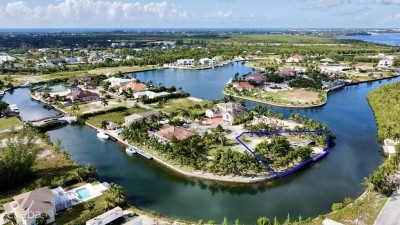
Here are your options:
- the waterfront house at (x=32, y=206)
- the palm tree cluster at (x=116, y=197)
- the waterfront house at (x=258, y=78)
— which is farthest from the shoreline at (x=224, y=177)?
the waterfront house at (x=258, y=78)

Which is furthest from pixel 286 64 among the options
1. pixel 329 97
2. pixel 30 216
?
pixel 30 216

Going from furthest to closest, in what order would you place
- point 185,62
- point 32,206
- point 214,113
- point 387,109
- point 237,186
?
1. point 185,62
2. point 387,109
3. point 214,113
4. point 237,186
5. point 32,206

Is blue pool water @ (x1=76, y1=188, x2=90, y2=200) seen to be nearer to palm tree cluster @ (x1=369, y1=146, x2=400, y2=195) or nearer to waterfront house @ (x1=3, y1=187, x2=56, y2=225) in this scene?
waterfront house @ (x1=3, y1=187, x2=56, y2=225)

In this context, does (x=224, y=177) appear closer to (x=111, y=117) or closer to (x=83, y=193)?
(x=83, y=193)

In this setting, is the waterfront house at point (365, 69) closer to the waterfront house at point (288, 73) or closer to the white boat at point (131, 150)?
the waterfront house at point (288, 73)

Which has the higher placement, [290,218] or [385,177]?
[385,177]

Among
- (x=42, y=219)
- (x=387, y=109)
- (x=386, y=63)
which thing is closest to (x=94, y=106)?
(x=42, y=219)

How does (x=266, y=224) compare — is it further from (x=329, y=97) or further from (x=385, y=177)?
(x=329, y=97)
